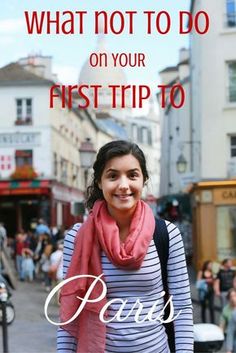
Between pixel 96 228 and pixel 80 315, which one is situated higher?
pixel 96 228

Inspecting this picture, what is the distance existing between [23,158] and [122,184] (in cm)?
3963

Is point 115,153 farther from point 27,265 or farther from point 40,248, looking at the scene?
point 40,248

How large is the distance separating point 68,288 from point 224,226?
76.4ft

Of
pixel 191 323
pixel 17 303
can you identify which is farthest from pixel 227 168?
pixel 191 323

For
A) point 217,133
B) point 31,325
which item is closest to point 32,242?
point 217,133

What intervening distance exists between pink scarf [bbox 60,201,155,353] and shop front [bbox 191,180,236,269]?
74.8 feet

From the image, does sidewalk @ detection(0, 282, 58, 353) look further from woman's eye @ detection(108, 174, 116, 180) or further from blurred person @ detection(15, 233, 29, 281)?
woman's eye @ detection(108, 174, 116, 180)

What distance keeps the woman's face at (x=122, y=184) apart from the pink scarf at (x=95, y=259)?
0.06m

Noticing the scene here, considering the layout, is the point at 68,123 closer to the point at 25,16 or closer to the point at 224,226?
the point at 224,226

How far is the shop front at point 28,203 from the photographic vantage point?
42.2m

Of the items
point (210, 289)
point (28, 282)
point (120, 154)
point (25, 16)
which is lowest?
point (28, 282)

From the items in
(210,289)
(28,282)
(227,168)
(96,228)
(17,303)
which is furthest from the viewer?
(227,168)

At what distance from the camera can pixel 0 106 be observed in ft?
138

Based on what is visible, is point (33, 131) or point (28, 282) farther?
point (33, 131)
